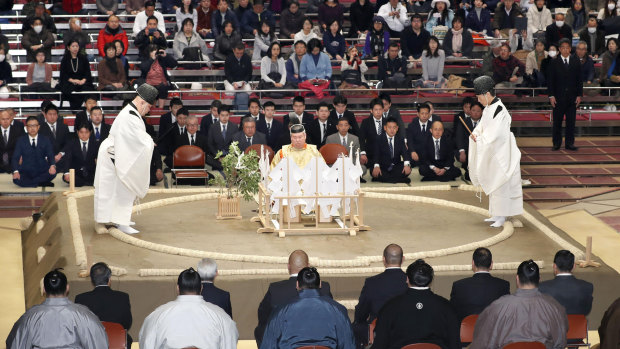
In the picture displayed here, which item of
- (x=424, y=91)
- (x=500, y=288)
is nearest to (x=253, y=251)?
(x=500, y=288)

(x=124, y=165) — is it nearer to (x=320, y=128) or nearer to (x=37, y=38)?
(x=320, y=128)

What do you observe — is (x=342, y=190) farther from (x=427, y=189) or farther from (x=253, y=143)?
(x=253, y=143)

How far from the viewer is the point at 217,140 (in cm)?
1061

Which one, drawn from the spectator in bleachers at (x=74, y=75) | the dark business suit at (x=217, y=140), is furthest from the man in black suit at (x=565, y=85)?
the spectator in bleachers at (x=74, y=75)

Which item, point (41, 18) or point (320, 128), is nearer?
point (320, 128)

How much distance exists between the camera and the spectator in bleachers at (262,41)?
490 inches

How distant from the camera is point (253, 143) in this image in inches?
404

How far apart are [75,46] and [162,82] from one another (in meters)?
0.98

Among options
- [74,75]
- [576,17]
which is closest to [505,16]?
[576,17]

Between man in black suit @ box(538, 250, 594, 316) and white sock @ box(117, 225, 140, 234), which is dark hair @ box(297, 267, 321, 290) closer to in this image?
man in black suit @ box(538, 250, 594, 316)

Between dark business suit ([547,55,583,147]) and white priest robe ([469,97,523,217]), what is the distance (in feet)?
10.7

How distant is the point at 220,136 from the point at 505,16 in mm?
4559

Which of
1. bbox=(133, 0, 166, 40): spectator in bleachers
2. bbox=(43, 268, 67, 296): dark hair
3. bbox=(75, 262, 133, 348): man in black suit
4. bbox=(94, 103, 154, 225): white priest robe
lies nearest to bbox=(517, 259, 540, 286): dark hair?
bbox=(75, 262, 133, 348): man in black suit

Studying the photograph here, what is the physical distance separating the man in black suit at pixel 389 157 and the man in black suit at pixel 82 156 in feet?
8.73
